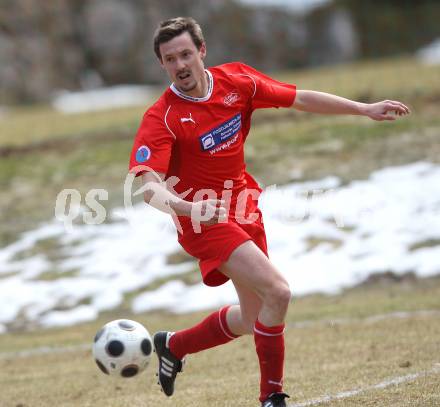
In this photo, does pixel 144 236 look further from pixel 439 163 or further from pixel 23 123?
pixel 23 123

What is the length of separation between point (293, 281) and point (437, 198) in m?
2.51

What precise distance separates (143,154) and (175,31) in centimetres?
74

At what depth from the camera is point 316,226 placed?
41.1 feet

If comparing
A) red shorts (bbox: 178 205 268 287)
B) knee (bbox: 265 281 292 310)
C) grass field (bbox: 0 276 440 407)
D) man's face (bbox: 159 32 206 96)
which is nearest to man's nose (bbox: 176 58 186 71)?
man's face (bbox: 159 32 206 96)

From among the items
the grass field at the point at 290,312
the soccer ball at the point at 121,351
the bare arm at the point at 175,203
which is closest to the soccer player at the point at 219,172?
the bare arm at the point at 175,203

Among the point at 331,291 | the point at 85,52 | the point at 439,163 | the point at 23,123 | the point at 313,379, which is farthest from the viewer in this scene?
the point at 85,52

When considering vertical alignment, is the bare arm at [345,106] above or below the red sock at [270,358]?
above

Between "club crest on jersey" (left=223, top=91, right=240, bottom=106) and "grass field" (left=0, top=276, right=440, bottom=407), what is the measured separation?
1828 millimetres

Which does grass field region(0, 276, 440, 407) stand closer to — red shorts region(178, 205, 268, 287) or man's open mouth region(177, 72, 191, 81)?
red shorts region(178, 205, 268, 287)

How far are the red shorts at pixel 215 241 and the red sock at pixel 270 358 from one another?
425 millimetres

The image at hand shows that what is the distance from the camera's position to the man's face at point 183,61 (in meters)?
5.23

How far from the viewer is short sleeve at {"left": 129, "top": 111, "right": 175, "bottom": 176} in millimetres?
5055

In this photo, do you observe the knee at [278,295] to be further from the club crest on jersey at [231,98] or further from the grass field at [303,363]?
the club crest on jersey at [231,98]

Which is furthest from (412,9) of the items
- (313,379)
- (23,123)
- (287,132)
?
(313,379)
